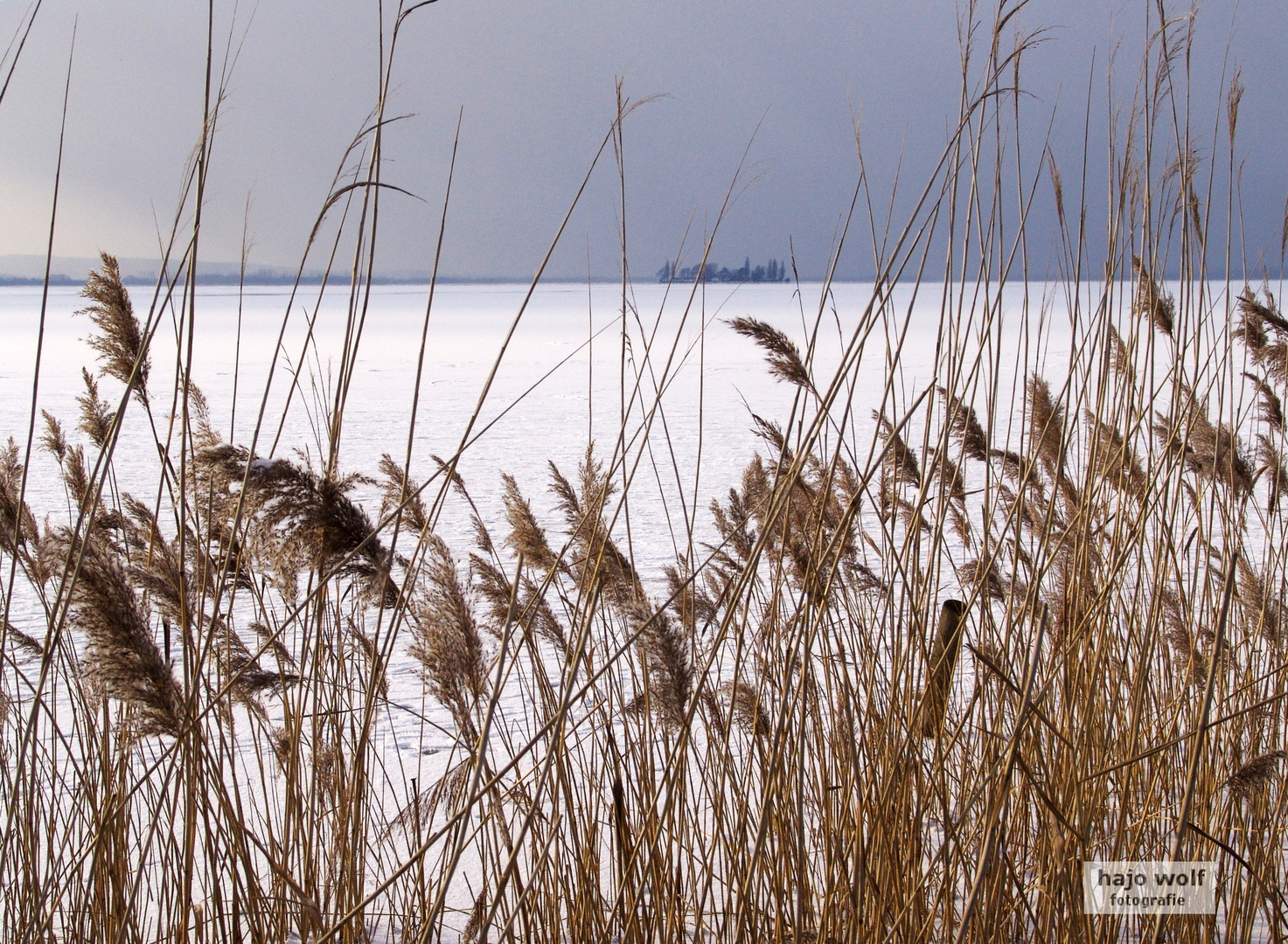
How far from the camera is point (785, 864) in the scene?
1386mm

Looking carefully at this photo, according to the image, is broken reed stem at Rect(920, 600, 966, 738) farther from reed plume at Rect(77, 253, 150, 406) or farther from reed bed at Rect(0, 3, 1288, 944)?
reed plume at Rect(77, 253, 150, 406)

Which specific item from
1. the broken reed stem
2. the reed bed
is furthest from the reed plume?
the broken reed stem

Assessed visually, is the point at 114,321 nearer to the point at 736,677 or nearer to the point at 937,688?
the point at 736,677

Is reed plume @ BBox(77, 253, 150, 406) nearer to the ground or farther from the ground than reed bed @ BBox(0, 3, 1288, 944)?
farther from the ground

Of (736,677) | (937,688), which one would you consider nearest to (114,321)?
(736,677)

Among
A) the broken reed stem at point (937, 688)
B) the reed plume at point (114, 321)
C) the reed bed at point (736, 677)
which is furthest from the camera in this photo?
the reed plume at point (114, 321)

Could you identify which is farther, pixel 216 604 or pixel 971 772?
pixel 971 772

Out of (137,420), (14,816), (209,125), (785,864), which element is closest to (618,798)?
(785,864)

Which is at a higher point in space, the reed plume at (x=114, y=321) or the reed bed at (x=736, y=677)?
the reed plume at (x=114, y=321)

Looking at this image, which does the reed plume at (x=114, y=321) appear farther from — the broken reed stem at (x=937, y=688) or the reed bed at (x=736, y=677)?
the broken reed stem at (x=937, y=688)

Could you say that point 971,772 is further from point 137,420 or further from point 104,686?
point 137,420

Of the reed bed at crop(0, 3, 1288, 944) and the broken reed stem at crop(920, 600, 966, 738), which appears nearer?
the reed bed at crop(0, 3, 1288, 944)

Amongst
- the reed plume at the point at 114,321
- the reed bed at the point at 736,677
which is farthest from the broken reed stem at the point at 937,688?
the reed plume at the point at 114,321

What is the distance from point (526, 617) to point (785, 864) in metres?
0.55
